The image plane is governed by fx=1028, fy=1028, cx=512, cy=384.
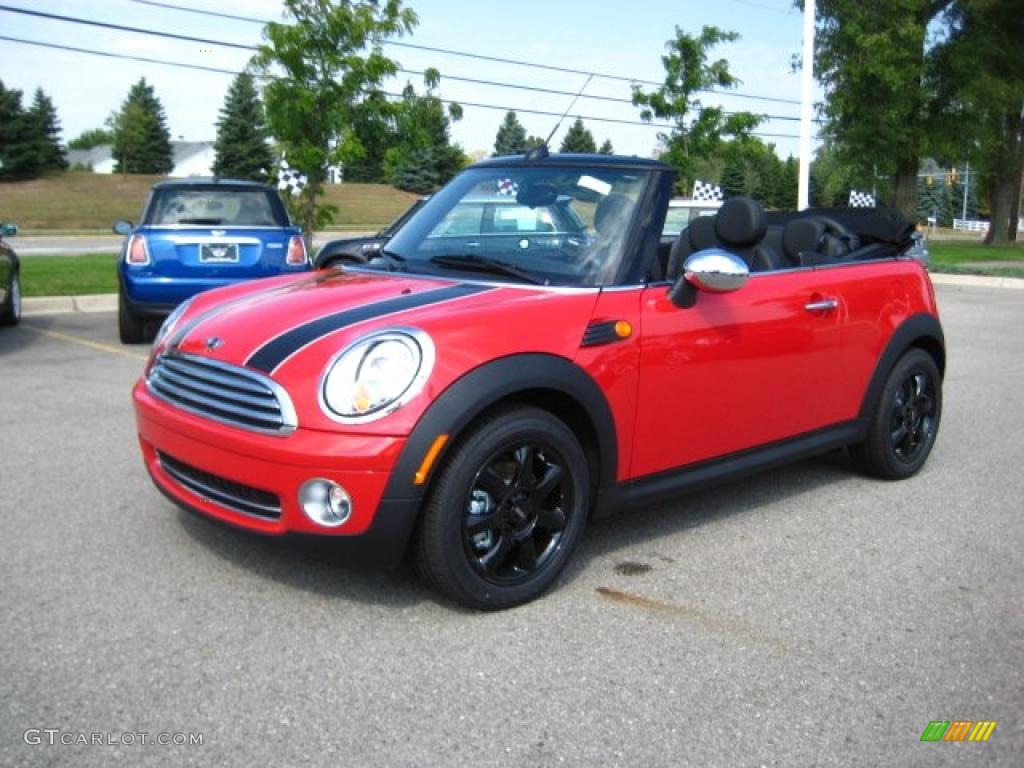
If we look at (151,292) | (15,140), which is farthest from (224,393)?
(15,140)

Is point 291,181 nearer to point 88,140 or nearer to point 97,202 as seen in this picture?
point 97,202

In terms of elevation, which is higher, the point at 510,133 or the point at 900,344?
the point at 510,133

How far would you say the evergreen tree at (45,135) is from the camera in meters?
57.9

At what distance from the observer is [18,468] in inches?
200

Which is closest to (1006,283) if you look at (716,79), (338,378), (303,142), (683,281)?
(716,79)

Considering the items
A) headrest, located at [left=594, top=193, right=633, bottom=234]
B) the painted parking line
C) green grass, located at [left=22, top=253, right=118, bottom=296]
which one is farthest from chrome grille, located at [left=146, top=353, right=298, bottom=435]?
green grass, located at [left=22, top=253, right=118, bottom=296]

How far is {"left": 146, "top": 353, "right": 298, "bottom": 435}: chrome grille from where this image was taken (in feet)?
10.4

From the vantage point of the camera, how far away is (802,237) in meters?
4.85

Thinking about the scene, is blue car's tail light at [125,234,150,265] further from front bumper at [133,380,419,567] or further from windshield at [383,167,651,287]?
front bumper at [133,380,419,567]

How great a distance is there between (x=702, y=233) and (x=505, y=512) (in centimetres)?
164

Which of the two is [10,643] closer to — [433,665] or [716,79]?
[433,665]

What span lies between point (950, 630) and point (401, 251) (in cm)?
258

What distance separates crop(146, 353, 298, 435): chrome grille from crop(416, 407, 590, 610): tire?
540 millimetres

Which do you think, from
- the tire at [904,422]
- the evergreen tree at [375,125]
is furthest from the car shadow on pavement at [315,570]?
the evergreen tree at [375,125]
